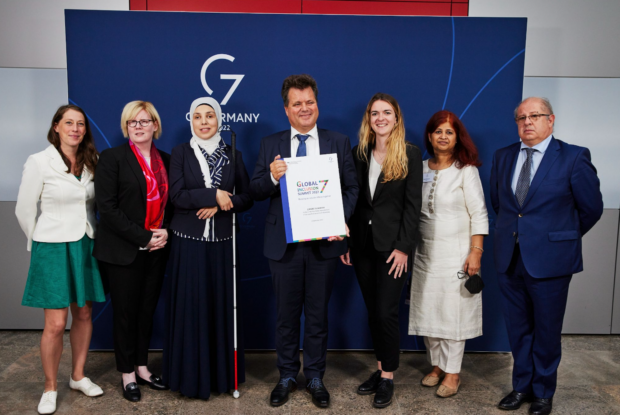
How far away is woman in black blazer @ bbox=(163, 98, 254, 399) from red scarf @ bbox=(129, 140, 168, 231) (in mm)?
103

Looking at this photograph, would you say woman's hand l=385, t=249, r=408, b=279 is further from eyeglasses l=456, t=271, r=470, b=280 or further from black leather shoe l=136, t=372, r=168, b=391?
black leather shoe l=136, t=372, r=168, b=391

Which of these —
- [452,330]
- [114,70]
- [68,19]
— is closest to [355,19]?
[114,70]

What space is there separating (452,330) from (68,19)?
11.1 ft

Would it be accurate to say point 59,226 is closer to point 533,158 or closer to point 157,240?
point 157,240

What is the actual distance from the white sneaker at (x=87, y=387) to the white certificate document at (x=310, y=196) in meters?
1.57

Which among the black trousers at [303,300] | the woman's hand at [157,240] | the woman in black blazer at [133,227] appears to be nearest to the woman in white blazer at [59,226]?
the woman in black blazer at [133,227]

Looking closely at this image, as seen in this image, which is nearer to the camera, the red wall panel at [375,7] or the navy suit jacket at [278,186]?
the navy suit jacket at [278,186]

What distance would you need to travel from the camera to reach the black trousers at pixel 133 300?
2783 mm

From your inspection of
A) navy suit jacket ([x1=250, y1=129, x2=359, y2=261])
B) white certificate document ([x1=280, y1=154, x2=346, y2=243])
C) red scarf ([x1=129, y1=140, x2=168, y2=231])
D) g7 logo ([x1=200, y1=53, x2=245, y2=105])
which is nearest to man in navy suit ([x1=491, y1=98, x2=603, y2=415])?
navy suit jacket ([x1=250, y1=129, x2=359, y2=261])

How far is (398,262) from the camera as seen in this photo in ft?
8.99

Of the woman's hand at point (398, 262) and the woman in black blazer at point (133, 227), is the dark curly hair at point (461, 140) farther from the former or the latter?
the woman in black blazer at point (133, 227)

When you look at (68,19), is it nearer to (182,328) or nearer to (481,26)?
(182,328)

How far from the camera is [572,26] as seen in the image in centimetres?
398

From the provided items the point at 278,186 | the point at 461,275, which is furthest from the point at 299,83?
the point at 461,275
